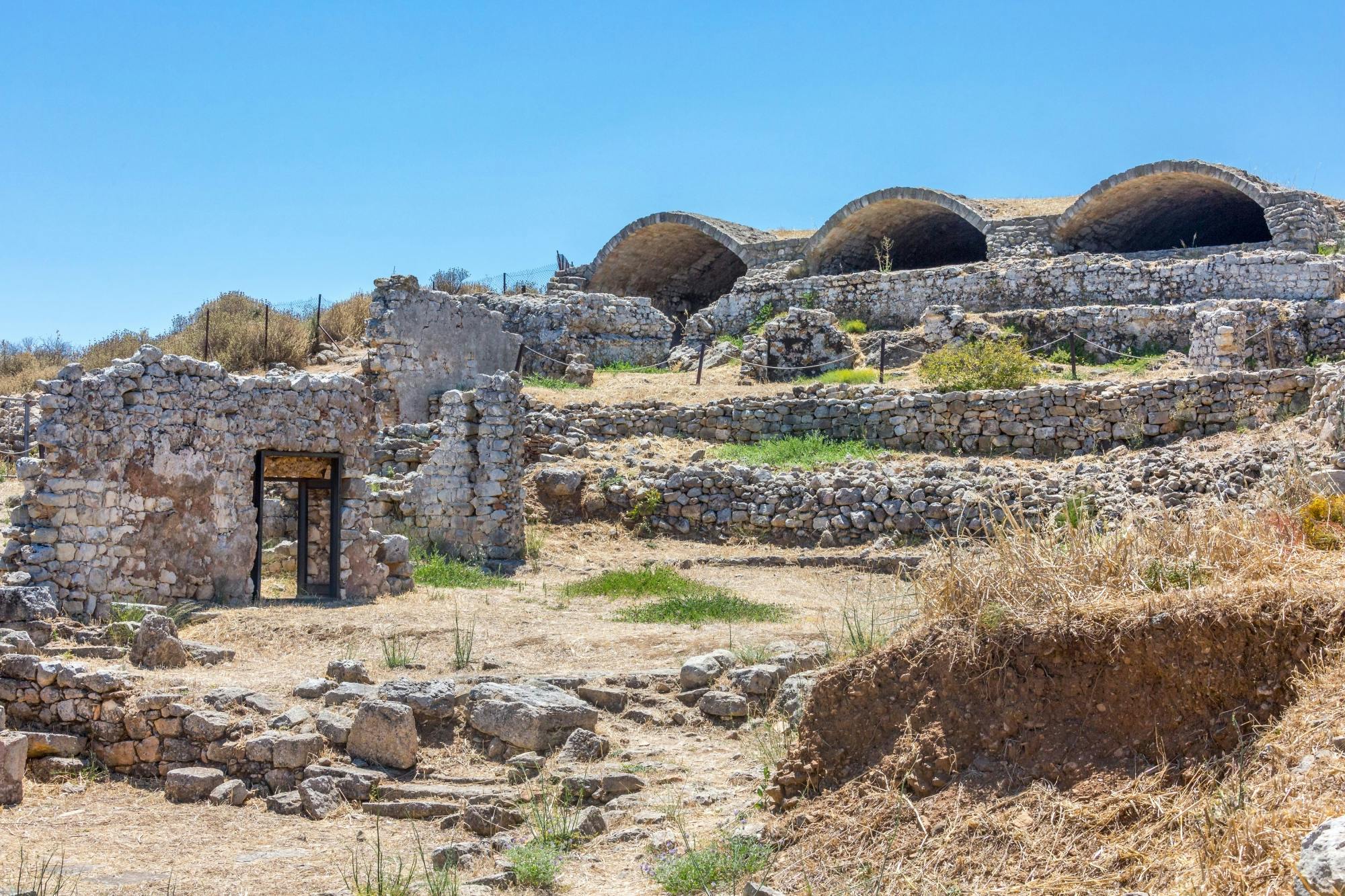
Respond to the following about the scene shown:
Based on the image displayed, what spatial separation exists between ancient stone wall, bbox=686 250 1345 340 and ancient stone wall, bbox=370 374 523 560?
12.2 metres

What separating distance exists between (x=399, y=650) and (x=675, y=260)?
25.1 m

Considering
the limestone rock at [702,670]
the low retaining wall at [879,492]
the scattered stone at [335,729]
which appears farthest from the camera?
the low retaining wall at [879,492]

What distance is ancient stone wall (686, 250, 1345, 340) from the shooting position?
21.5 meters

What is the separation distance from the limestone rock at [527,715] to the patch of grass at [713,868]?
6.21 ft

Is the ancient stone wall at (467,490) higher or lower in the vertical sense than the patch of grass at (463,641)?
higher

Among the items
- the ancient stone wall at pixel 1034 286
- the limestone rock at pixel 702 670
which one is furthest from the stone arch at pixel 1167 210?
the limestone rock at pixel 702 670

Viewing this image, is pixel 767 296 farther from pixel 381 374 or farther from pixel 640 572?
pixel 640 572

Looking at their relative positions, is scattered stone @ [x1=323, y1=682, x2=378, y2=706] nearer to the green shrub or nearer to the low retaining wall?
the low retaining wall

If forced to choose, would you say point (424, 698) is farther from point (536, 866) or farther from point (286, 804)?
point (536, 866)

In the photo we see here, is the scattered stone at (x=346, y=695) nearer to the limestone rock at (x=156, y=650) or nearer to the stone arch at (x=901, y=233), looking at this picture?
the limestone rock at (x=156, y=650)

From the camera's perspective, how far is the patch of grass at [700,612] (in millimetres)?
10336

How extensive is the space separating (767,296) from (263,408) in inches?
708

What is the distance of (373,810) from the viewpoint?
6.27 m

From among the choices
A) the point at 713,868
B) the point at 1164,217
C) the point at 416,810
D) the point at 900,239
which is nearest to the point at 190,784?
the point at 416,810
